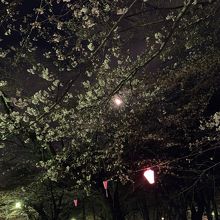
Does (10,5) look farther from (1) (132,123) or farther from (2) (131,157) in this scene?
(2) (131,157)

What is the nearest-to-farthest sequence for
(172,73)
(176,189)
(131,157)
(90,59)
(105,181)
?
(90,59), (172,73), (105,181), (131,157), (176,189)

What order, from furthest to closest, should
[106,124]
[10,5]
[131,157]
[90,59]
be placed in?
Result: [131,157], [106,124], [90,59], [10,5]

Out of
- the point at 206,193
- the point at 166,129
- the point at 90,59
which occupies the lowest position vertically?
the point at 90,59

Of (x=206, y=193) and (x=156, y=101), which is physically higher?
(x=156, y=101)

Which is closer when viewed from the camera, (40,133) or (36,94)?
(36,94)

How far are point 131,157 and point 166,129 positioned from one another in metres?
3.29

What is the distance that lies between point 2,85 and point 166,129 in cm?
802

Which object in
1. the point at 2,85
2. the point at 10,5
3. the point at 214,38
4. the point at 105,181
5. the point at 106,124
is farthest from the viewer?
the point at 106,124

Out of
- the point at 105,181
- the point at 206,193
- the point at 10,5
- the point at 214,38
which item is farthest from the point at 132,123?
the point at 10,5

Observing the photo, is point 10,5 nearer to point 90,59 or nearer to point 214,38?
point 90,59

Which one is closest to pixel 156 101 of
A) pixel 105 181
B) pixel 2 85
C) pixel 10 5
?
pixel 105 181

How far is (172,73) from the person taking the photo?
44.6 feet

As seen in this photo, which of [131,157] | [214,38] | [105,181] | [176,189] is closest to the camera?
[214,38]

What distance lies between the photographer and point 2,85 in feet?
48.0
